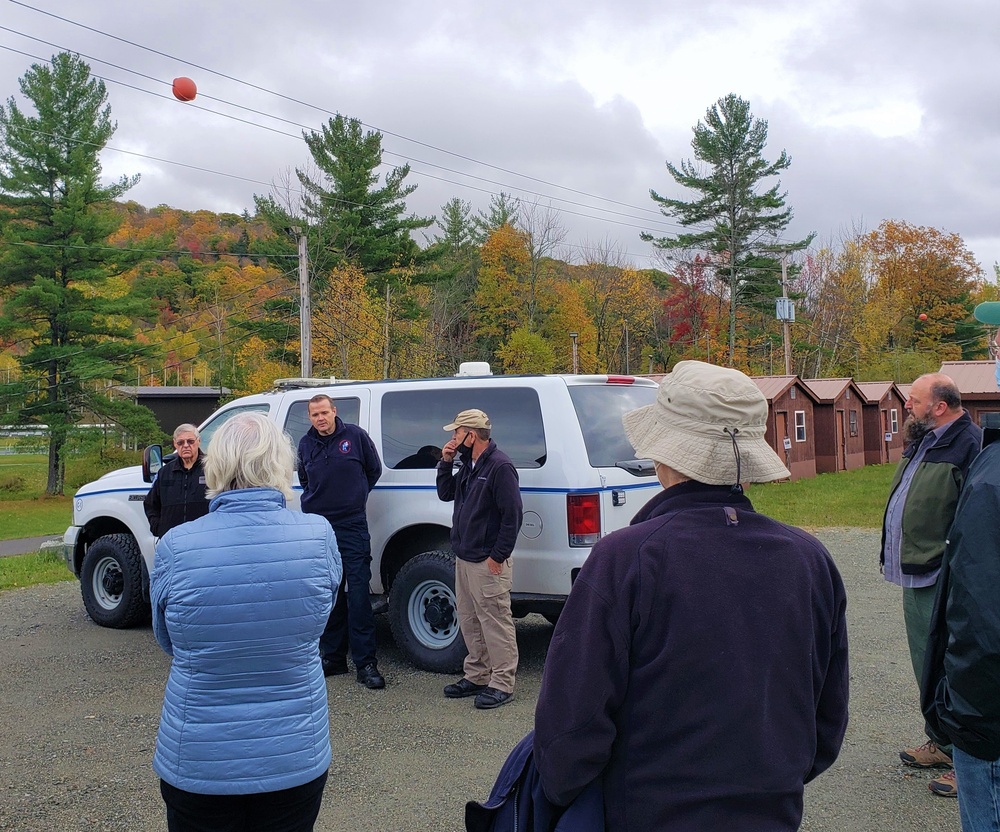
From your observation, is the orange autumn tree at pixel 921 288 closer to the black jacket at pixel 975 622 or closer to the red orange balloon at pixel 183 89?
the red orange balloon at pixel 183 89

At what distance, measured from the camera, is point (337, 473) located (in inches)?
251

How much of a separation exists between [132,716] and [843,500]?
61.7ft

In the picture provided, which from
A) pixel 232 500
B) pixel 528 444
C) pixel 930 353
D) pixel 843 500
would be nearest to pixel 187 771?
pixel 232 500

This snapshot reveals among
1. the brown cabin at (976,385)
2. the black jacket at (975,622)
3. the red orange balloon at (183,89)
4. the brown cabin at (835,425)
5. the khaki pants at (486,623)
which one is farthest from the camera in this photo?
the brown cabin at (976,385)

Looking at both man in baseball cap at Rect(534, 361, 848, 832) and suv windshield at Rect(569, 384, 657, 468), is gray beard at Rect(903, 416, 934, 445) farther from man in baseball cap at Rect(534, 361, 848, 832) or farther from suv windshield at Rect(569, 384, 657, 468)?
man in baseball cap at Rect(534, 361, 848, 832)

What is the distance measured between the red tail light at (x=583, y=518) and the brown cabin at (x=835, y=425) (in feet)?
88.6

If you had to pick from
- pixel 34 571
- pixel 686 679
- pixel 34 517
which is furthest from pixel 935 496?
pixel 34 517

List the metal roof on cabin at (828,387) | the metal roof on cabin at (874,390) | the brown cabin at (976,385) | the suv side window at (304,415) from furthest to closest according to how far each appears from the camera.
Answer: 1. the metal roof on cabin at (874,390)
2. the brown cabin at (976,385)
3. the metal roof on cabin at (828,387)
4. the suv side window at (304,415)

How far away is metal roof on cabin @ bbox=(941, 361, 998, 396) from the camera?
106ft

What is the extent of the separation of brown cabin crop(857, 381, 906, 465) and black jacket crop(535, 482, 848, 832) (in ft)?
118

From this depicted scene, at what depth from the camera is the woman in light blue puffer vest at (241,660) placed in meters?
2.62

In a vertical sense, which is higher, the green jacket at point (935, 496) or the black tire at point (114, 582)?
the green jacket at point (935, 496)

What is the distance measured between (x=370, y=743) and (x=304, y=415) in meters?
3.20

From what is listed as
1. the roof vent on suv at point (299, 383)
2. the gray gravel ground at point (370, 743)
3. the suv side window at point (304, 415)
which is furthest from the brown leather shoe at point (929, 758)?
the roof vent on suv at point (299, 383)
